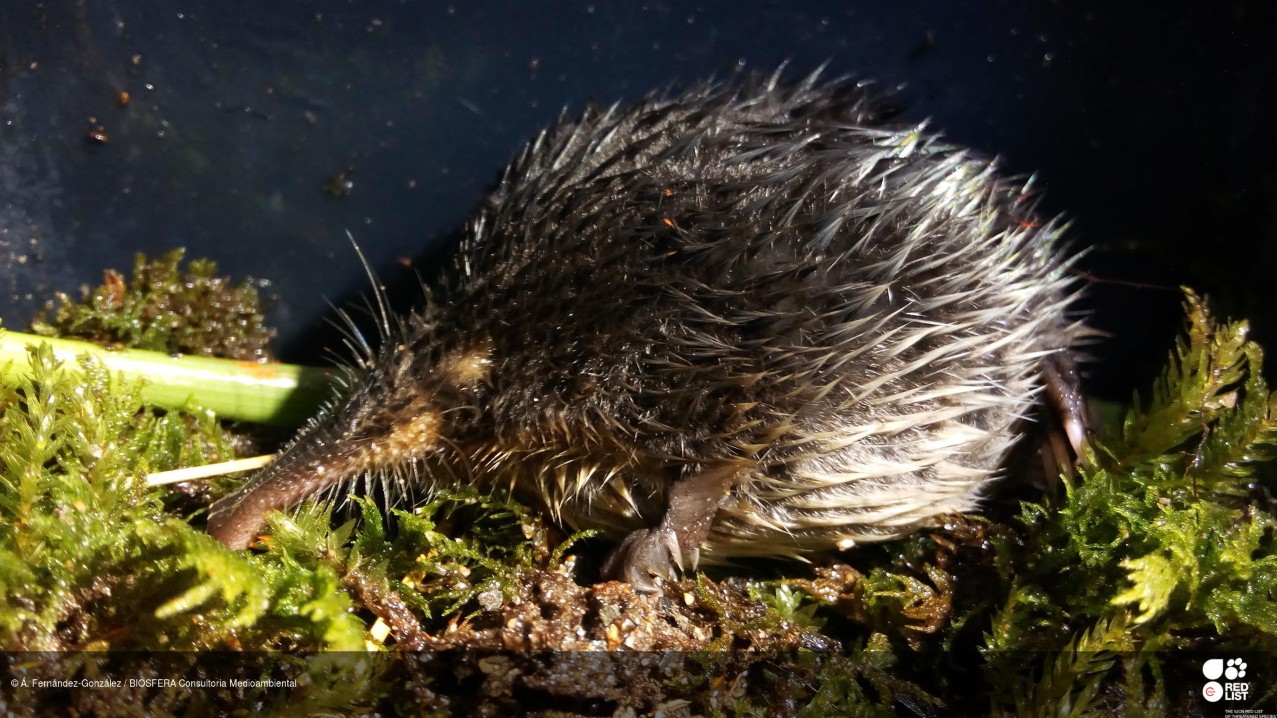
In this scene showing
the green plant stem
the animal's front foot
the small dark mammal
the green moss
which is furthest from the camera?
the green plant stem

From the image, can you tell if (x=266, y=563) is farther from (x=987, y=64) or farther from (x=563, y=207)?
(x=987, y=64)

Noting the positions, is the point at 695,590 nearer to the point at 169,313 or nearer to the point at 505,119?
the point at 505,119

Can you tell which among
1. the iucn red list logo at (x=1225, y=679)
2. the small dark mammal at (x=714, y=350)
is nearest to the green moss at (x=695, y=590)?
the iucn red list logo at (x=1225, y=679)

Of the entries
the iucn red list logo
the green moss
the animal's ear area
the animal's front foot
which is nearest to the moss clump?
the green moss

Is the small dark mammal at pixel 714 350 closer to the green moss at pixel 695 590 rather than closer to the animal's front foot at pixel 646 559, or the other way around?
the animal's front foot at pixel 646 559

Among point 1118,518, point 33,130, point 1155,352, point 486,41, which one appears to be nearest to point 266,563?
point 33,130

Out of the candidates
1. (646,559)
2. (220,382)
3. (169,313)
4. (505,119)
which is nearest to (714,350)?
(646,559)

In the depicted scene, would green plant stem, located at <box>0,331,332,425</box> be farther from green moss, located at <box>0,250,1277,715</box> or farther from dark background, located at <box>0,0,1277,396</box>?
dark background, located at <box>0,0,1277,396</box>
